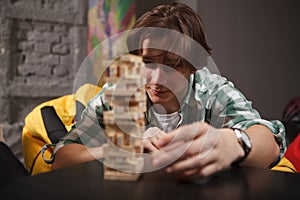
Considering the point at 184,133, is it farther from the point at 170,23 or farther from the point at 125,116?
the point at 170,23

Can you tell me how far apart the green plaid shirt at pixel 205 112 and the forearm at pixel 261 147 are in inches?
1.6

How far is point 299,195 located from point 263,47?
10.9ft

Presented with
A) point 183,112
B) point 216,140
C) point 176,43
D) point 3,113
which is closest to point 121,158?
point 216,140

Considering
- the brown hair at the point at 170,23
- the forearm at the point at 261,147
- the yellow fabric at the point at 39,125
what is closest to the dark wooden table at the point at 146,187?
the forearm at the point at 261,147

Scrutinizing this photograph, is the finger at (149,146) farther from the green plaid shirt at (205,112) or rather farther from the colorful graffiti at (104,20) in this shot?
the colorful graffiti at (104,20)

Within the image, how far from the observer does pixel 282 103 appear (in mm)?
3820

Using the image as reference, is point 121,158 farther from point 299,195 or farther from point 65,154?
point 65,154

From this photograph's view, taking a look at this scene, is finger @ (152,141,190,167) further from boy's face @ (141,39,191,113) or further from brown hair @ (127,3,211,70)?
brown hair @ (127,3,211,70)

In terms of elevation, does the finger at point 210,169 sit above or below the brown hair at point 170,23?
below

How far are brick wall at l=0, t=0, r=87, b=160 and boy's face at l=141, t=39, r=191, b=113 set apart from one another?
1.74 m

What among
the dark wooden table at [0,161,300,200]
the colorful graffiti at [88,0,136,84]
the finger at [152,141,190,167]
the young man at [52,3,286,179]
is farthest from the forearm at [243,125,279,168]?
the colorful graffiti at [88,0,136,84]

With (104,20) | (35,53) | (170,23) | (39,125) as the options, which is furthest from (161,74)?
(104,20)

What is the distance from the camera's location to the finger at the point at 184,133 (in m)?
0.58

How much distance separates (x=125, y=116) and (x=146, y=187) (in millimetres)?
106
